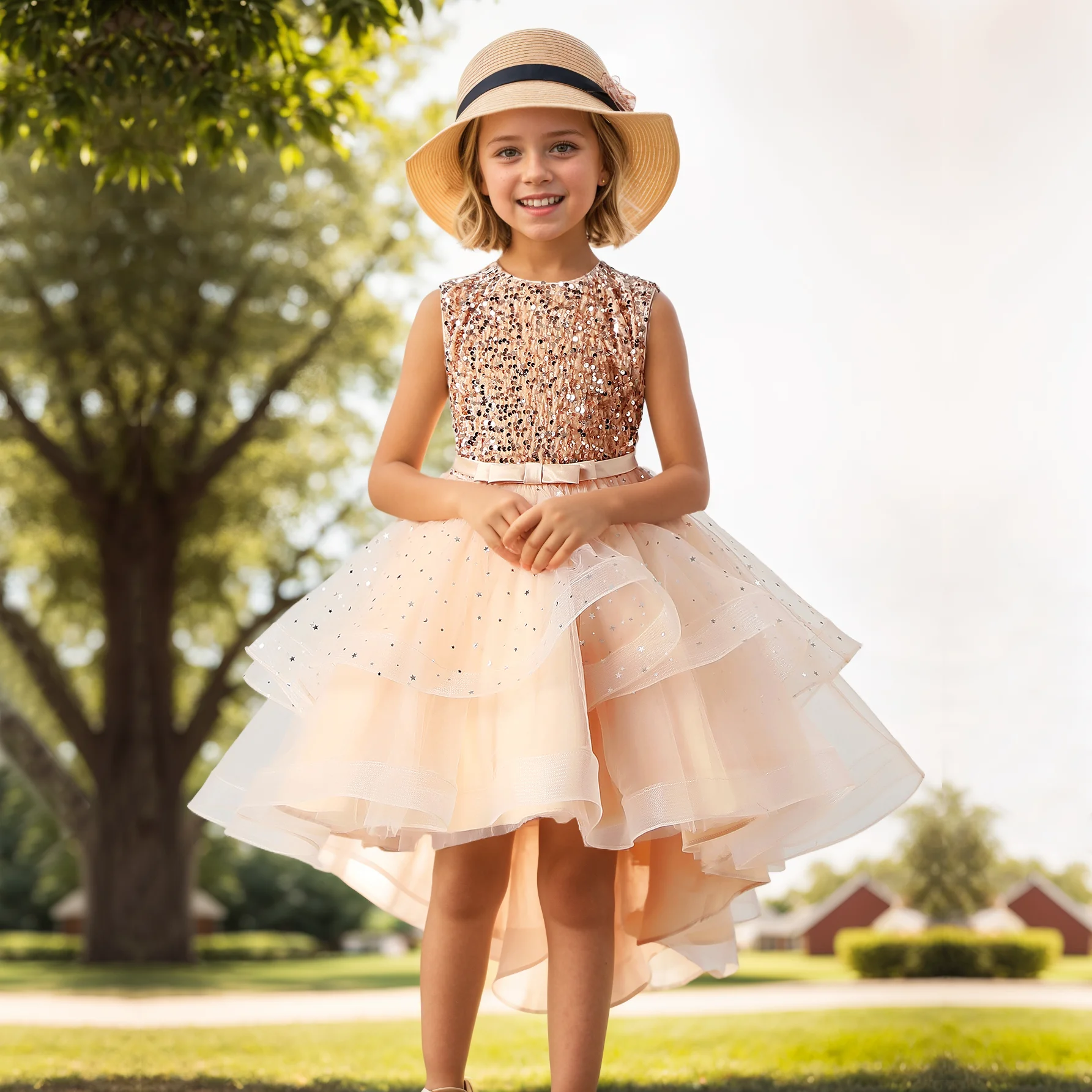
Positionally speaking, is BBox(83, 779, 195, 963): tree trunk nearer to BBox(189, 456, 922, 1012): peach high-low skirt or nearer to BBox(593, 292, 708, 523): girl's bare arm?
BBox(189, 456, 922, 1012): peach high-low skirt

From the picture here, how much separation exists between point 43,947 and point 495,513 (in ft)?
22.4

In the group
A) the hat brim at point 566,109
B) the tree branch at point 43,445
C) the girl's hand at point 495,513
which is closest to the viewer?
the girl's hand at point 495,513

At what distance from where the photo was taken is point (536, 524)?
1.34 m

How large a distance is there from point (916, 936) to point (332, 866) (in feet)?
10.8

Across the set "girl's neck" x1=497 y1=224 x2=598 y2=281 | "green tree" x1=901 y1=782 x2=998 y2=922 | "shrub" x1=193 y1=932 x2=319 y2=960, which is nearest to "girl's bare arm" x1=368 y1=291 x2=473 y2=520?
"girl's neck" x1=497 y1=224 x2=598 y2=281

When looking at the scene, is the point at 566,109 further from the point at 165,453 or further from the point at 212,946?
the point at 212,946

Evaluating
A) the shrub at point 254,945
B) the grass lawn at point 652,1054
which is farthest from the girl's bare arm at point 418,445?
the shrub at point 254,945

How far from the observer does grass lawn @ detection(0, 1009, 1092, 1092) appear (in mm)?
2369

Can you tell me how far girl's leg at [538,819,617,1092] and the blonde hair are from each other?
2.85ft

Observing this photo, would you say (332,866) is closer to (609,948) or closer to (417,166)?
(609,948)

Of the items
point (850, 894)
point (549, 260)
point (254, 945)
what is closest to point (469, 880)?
point (549, 260)

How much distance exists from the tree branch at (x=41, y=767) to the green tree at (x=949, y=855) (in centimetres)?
429

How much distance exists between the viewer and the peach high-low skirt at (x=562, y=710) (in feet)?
4.04

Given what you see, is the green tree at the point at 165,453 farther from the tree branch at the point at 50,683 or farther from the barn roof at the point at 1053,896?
the barn roof at the point at 1053,896
